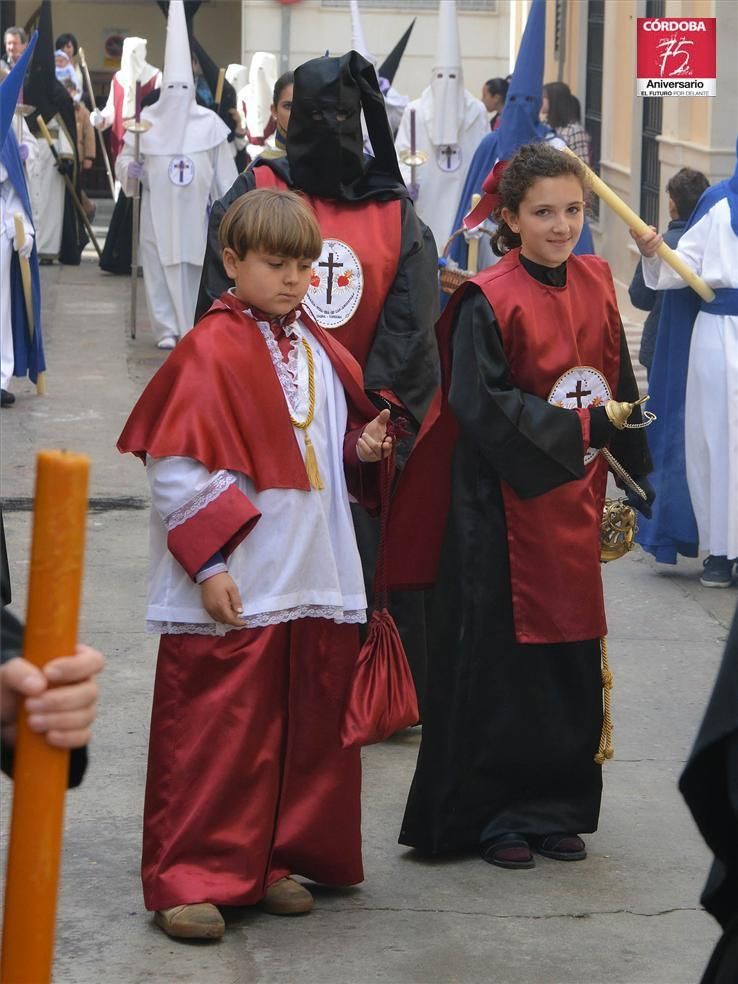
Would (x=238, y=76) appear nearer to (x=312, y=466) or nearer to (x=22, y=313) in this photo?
(x=22, y=313)

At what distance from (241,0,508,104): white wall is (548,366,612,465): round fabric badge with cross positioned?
24.3 m

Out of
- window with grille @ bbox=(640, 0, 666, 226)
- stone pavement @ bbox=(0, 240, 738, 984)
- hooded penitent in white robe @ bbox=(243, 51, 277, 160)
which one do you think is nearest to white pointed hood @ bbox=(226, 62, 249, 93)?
hooded penitent in white robe @ bbox=(243, 51, 277, 160)

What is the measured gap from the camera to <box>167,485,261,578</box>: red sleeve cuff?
3684 millimetres

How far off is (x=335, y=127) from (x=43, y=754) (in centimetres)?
325

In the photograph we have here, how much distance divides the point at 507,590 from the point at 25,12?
30767 millimetres

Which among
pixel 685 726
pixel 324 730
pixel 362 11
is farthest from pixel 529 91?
pixel 362 11

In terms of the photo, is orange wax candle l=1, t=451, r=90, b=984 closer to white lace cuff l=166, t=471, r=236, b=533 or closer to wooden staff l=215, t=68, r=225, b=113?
white lace cuff l=166, t=471, r=236, b=533

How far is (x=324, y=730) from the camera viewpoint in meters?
3.94

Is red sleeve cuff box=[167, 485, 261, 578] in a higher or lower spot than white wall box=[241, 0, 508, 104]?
lower

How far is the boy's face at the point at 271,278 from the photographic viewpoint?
383 cm

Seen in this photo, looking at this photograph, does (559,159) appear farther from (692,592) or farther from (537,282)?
(692,592)

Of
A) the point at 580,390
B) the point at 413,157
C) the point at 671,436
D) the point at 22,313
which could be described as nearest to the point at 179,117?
the point at 413,157

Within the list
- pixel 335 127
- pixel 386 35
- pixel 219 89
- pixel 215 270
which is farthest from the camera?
pixel 386 35

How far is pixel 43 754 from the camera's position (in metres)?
1.77
